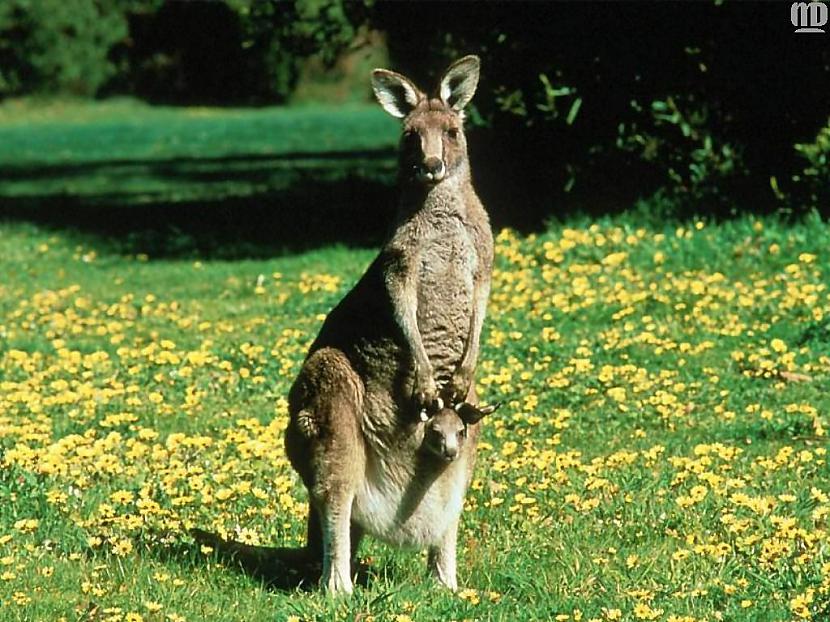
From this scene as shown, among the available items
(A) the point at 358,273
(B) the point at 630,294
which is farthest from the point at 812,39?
(A) the point at 358,273

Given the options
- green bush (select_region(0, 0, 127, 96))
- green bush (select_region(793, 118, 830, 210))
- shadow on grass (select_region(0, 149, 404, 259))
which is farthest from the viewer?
green bush (select_region(0, 0, 127, 96))

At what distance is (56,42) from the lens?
5378 cm

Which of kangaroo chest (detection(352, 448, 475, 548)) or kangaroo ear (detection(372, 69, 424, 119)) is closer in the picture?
kangaroo chest (detection(352, 448, 475, 548))

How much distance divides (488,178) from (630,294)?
171 inches

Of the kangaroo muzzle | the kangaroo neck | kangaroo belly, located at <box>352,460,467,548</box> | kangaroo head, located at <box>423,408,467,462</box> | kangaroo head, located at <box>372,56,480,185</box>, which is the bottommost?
kangaroo belly, located at <box>352,460,467,548</box>

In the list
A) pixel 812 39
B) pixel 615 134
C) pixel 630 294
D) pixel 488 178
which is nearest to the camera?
pixel 630 294

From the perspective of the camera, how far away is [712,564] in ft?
19.5

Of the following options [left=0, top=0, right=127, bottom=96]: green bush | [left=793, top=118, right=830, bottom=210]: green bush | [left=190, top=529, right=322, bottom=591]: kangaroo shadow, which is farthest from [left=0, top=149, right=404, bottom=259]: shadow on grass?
[left=0, top=0, right=127, bottom=96]: green bush

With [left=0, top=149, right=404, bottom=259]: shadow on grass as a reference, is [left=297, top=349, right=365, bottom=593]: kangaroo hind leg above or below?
above

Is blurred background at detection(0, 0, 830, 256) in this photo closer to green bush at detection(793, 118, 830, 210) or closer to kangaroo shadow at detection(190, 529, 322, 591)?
green bush at detection(793, 118, 830, 210)

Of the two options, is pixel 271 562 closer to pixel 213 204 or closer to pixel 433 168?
pixel 433 168

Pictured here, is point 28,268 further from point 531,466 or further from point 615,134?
point 531,466

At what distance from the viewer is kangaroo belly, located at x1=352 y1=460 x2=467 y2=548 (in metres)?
5.82

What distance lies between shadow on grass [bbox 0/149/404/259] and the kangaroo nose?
10.6 metres
